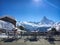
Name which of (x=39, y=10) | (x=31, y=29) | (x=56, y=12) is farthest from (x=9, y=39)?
(x=56, y=12)

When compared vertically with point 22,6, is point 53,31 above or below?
below

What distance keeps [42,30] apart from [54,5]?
0.59 meters

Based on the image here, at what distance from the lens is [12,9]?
3.29 m

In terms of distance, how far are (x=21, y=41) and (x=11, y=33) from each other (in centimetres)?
43

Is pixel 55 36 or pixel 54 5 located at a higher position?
pixel 54 5

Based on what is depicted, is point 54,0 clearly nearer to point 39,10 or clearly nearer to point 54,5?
point 54,5

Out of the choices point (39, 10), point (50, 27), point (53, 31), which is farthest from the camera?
point (53, 31)

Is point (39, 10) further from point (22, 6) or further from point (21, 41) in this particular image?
point (21, 41)

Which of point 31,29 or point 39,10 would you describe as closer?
point 39,10

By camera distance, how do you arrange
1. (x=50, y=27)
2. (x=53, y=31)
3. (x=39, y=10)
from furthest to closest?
1. (x=53, y=31)
2. (x=50, y=27)
3. (x=39, y=10)

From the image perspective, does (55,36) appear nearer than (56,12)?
No

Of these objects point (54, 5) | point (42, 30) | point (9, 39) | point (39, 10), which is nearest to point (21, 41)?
point (9, 39)

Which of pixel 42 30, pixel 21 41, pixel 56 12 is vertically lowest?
pixel 21 41

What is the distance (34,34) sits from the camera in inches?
142
